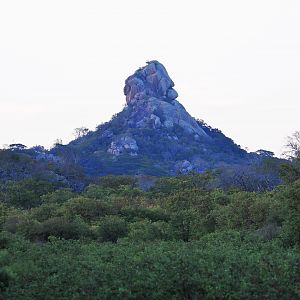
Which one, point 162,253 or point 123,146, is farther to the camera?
point 123,146

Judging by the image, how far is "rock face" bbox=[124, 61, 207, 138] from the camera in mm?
145250

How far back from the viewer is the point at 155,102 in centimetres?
14638

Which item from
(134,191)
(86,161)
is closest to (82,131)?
(86,161)

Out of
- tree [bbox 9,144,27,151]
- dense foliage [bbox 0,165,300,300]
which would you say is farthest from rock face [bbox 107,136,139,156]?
dense foliage [bbox 0,165,300,300]

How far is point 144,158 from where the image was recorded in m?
131

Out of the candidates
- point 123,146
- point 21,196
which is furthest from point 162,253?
point 123,146

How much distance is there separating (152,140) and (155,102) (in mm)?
12459

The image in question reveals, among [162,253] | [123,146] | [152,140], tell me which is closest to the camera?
[162,253]

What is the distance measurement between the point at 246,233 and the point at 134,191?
30.5 meters

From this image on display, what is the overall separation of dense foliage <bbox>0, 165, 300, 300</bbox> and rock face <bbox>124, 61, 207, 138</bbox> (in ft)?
341

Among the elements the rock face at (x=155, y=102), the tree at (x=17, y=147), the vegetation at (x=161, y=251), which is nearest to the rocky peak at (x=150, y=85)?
the rock face at (x=155, y=102)

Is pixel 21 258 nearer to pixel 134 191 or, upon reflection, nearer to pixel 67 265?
pixel 67 265

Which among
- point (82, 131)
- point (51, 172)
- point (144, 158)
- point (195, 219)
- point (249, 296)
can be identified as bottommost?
point (249, 296)

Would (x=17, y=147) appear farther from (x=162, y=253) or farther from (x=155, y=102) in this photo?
(x=162, y=253)
